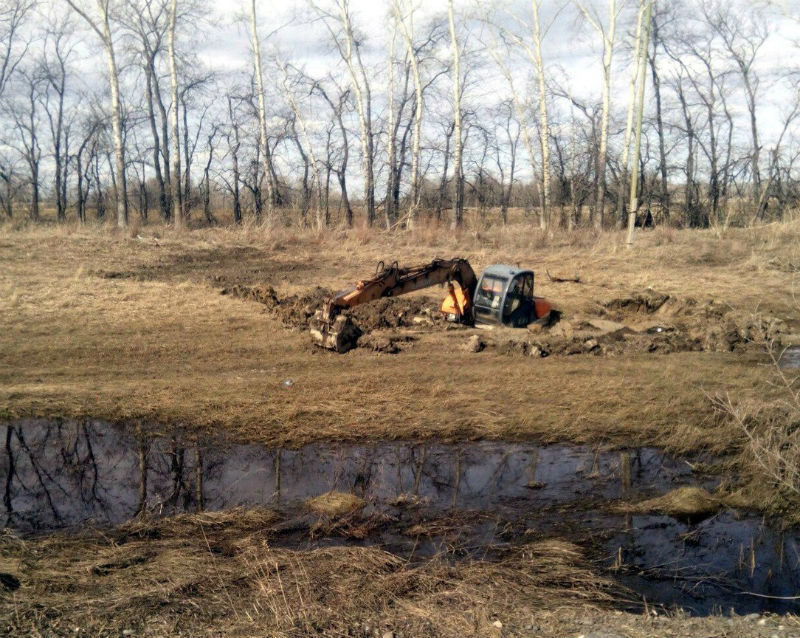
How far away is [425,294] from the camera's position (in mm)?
19234

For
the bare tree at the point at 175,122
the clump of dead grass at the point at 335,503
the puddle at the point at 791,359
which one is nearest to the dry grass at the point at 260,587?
the clump of dead grass at the point at 335,503

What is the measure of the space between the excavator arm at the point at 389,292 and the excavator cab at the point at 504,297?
1.06ft

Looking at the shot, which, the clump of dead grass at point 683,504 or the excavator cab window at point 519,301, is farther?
the excavator cab window at point 519,301

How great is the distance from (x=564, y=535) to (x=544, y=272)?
15.3m

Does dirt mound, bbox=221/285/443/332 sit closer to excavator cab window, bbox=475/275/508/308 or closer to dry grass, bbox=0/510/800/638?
excavator cab window, bbox=475/275/508/308

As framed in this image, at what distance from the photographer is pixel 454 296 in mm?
15219

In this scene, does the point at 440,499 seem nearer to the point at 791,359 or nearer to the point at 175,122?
the point at 791,359

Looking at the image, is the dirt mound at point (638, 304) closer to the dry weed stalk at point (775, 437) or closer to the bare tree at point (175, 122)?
the dry weed stalk at point (775, 437)

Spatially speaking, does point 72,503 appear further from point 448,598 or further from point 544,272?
point 544,272

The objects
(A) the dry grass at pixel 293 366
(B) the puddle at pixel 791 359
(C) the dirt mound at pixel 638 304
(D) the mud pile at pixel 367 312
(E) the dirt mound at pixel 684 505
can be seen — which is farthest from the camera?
(C) the dirt mound at pixel 638 304

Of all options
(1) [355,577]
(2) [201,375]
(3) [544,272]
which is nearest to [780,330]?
(3) [544,272]

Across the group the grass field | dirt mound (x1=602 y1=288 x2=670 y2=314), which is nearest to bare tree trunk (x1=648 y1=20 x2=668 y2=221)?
the grass field

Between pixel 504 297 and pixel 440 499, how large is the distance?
687 centimetres

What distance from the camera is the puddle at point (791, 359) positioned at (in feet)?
44.9
